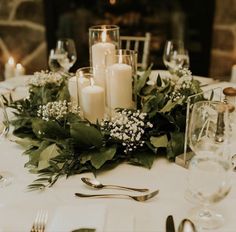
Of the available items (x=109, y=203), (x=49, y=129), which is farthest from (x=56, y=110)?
(x=109, y=203)

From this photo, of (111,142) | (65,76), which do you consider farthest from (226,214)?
(65,76)

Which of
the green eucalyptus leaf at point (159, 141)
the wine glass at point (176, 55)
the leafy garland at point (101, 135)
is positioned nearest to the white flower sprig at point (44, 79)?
the leafy garland at point (101, 135)

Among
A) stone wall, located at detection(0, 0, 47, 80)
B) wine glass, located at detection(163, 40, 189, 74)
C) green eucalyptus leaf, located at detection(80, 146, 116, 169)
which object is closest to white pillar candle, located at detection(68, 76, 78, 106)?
green eucalyptus leaf, located at detection(80, 146, 116, 169)

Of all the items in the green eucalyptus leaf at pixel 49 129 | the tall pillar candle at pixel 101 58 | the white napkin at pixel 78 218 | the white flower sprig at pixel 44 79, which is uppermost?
the tall pillar candle at pixel 101 58

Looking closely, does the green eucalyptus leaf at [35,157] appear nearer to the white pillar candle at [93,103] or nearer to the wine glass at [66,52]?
the white pillar candle at [93,103]

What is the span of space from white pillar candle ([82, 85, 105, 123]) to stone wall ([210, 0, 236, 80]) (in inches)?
76.5

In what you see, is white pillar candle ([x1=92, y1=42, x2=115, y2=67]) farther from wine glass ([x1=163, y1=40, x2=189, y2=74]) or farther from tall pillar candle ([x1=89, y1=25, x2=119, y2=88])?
wine glass ([x1=163, y1=40, x2=189, y2=74])

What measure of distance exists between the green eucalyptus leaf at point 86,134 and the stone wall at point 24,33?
216cm

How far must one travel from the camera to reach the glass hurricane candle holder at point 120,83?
1.25 m

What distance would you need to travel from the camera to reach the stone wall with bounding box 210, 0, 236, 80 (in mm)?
2867

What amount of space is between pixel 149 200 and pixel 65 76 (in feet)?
2.40

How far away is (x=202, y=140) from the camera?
101cm

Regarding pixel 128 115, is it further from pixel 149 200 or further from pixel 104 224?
pixel 104 224

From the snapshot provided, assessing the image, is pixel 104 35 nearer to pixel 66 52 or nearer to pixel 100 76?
pixel 100 76
